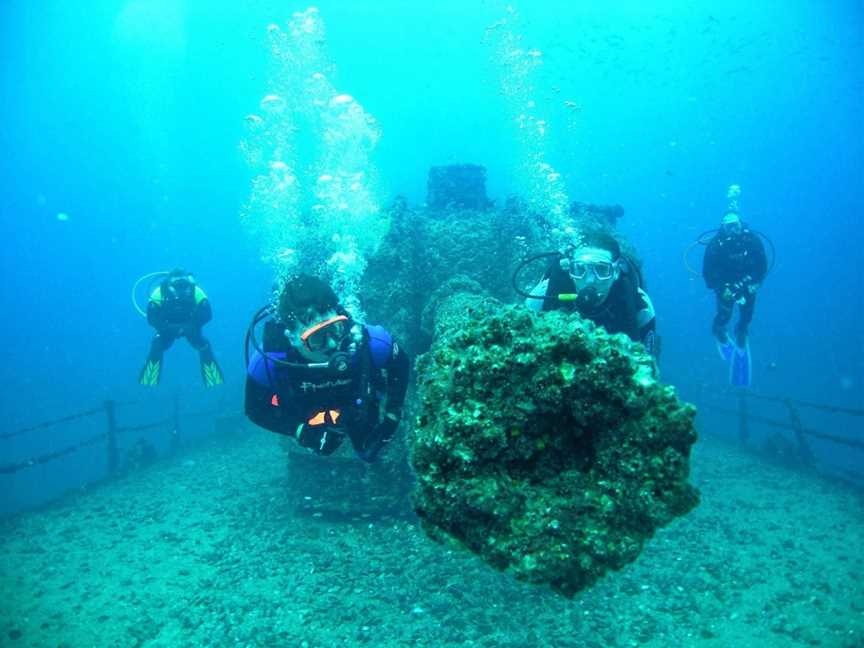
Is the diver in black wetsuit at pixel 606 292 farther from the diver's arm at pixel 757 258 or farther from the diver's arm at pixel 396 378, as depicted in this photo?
the diver's arm at pixel 757 258

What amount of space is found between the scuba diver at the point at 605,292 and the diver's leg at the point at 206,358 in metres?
9.96

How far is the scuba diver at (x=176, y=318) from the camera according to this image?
1135 centimetres

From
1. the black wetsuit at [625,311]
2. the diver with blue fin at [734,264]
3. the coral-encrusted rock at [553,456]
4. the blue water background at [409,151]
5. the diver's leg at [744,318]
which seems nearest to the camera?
the coral-encrusted rock at [553,456]

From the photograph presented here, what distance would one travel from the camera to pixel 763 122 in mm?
142250

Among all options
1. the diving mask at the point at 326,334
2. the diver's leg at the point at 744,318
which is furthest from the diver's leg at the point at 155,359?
the diver's leg at the point at 744,318

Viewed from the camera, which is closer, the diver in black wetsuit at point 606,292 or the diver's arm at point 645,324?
the diver in black wetsuit at point 606,292

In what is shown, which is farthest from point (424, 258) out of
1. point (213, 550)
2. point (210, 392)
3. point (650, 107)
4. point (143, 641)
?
point (650, 107)

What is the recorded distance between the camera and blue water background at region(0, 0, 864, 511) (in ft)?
224

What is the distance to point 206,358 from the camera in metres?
12.1

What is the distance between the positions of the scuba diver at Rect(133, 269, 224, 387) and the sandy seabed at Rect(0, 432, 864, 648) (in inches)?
156

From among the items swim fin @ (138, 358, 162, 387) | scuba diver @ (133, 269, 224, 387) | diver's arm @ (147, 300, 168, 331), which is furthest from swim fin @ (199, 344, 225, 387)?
diver's arm @ (147, 300, 168, 331)

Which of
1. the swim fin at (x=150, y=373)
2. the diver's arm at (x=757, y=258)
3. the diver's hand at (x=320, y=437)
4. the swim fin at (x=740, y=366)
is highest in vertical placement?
the diver's arm at (x=757, y=258)

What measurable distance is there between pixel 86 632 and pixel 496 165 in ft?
437

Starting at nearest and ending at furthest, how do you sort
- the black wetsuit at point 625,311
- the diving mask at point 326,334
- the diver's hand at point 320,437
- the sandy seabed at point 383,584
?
the diver's hand at point 320,437
the diving mask at point 326,334
the black wetsuit at point 625,311
the sandy seabed at point 383,584
